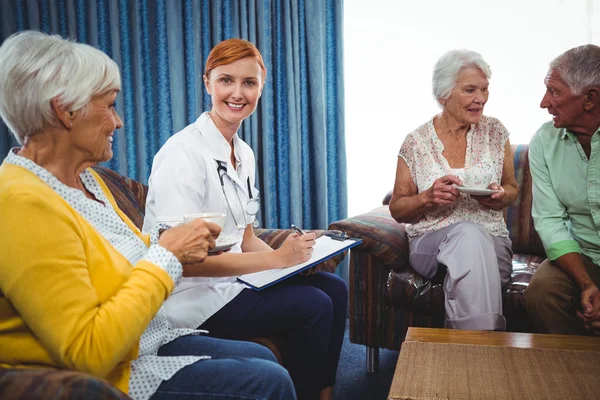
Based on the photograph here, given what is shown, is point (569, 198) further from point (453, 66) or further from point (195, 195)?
point (195, 195)

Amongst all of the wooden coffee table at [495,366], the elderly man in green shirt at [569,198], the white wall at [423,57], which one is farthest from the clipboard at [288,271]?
the white wall at [423,57]

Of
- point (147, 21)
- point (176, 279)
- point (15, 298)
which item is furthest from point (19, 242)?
point (147, 21)

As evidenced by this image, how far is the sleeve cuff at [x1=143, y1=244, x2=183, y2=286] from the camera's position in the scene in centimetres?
106

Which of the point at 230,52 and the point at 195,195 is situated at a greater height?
the point at 230,52

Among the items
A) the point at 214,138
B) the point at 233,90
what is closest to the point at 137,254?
the point at 214,138

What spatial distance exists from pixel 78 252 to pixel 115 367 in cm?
26

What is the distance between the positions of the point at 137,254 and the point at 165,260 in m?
0.20

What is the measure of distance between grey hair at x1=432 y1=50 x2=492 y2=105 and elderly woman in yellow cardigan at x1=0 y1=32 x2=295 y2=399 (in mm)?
1415

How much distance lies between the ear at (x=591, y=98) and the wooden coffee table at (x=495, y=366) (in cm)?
88

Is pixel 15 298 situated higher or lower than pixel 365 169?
higher

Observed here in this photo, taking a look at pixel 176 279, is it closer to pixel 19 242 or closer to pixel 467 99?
pixel 19 242

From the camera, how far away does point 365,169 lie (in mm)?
3434

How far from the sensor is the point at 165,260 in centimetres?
107

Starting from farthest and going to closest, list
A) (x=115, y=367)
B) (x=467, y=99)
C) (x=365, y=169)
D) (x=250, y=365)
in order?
(x=365, y=169)
(x=467, y=99)
(x=250, y=365)
(x=115, y=367)
